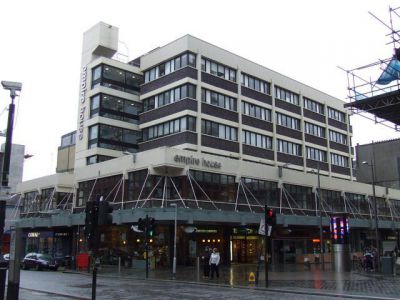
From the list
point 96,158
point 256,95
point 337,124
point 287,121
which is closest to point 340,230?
point 256,95

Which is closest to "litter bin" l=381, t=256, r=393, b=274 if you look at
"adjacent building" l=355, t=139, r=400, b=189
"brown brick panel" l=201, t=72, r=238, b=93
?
"brown brick panel" l=201, t=72, r=238, b=93

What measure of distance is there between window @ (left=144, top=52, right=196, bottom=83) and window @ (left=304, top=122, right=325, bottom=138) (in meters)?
20.7

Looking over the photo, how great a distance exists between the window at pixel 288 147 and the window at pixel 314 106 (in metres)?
5.87

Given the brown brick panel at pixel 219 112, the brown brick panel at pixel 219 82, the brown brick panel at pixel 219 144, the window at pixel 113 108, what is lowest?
the brown brick panel at pixel 219 144

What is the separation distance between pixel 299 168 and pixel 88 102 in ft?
85.4

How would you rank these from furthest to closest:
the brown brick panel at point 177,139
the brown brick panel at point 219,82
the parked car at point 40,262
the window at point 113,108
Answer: the window at point 113,108 → the brown brick panel at point 219,82 → the brown brick panel at point 177,139 → the parked car at point 40,262

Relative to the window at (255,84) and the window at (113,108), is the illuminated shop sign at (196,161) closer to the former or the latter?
the window at (255,84)

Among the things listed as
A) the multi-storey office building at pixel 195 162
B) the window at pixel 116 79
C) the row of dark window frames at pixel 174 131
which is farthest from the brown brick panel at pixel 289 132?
the window at pixel 116 79

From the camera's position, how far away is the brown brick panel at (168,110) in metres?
48.6

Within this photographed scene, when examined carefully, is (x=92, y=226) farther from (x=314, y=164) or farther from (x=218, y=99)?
(x=314, y=164)

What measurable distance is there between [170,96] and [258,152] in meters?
11.9

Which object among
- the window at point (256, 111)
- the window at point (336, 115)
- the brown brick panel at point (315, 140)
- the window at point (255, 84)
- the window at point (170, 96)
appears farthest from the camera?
the window at point (336, 115)

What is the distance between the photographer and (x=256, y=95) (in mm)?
56750

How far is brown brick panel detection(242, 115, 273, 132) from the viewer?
54625mm
